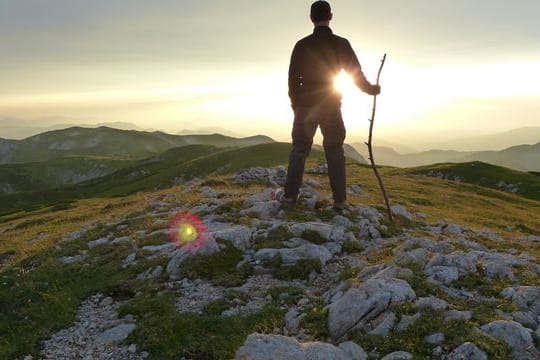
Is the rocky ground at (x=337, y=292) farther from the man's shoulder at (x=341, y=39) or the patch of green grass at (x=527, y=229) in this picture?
the patch of green grass at (x=527, y=229)

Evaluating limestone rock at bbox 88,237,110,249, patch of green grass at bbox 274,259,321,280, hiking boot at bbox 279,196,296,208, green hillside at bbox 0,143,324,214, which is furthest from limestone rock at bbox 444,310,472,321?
green hillside at bbox 0,143,324,214

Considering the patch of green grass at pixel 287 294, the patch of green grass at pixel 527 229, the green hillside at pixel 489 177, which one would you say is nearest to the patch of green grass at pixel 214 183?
the patch of green grass at pixel 287 294

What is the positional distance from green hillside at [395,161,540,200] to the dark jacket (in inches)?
2790

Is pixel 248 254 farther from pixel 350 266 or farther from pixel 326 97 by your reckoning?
pixel 326 97

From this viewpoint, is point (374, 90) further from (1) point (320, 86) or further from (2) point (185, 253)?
(2) point (185, 253)

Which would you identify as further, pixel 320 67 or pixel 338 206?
pixel 338 206

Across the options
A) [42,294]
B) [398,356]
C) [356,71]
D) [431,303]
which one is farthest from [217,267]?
[356,71]

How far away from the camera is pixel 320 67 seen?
1465 centimetres

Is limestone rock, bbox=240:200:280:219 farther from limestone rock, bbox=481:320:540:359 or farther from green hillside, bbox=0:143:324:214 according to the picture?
green hillside, bbox=0:143:324:214

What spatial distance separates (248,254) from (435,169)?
88.5 meters

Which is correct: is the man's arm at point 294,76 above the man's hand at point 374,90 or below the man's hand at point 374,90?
above

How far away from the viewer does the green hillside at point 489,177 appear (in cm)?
7756

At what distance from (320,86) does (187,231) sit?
6996 millimetres

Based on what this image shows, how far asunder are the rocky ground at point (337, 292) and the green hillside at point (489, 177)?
7136 cm
